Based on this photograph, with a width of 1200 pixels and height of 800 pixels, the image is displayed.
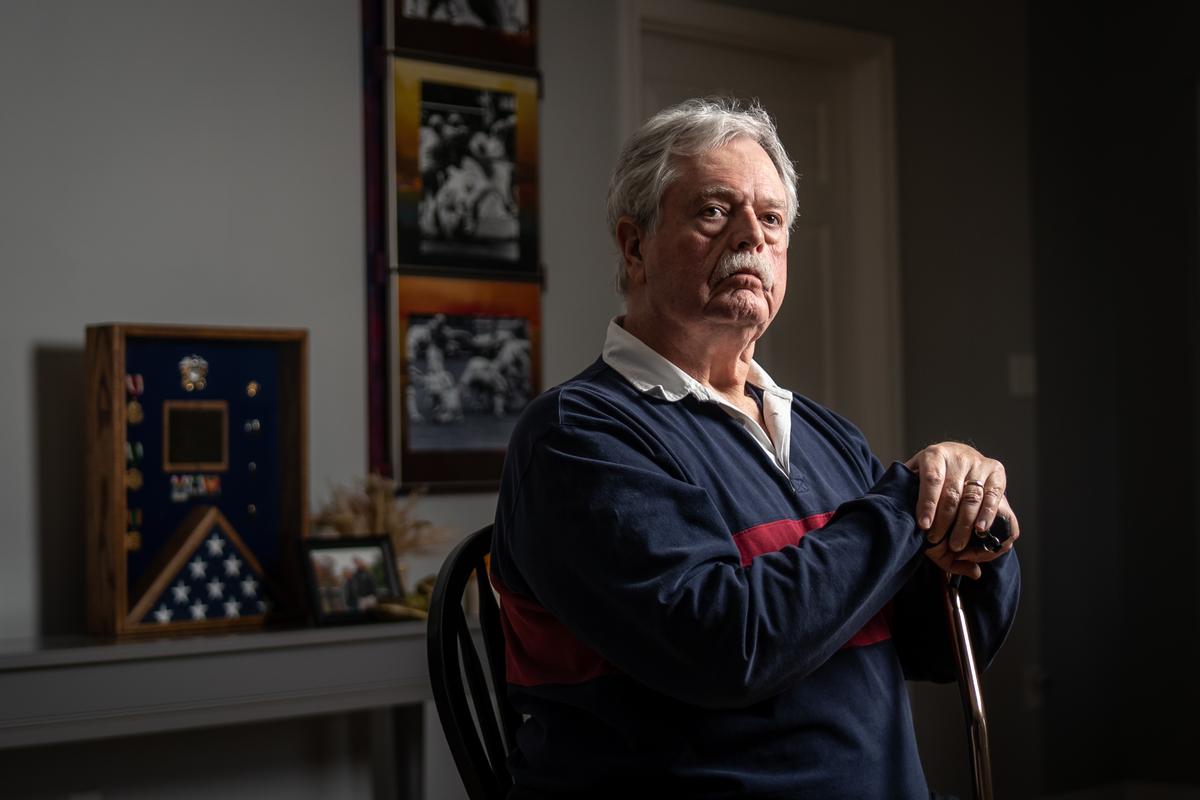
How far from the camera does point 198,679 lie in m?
2.28

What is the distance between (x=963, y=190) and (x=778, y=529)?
284 centimetres

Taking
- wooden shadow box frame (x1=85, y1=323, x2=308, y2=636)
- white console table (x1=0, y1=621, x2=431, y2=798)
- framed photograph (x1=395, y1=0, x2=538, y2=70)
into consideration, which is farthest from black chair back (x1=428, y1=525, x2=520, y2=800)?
framed photograph (x1=395, y1=0, x2=538, y2=70)

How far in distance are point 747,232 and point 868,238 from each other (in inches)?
95.1

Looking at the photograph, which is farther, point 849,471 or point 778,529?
point 849,471

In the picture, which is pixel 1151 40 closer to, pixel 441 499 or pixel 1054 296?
pixel 1054 296

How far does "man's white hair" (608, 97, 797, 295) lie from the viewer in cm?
145

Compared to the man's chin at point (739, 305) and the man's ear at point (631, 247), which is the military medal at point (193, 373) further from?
the man's chin at point (739, 305)

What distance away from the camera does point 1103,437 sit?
404 centimetres

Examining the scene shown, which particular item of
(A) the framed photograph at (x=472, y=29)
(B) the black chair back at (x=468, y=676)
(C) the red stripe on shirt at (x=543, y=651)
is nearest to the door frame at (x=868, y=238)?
(A) the framed photograph at (x=472, y=29)

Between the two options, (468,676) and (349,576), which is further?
(349,576)

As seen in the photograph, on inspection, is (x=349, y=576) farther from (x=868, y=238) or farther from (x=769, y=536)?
(x=868, y=238)

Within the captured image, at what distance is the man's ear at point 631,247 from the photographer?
4.93 ft

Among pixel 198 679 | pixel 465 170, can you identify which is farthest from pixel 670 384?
pixel 465 170

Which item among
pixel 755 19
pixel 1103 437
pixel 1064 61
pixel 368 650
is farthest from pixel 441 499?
pixel 1064 61
